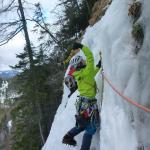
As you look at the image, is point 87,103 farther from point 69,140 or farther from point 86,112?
point 69,140

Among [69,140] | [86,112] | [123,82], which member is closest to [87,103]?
[86,112]

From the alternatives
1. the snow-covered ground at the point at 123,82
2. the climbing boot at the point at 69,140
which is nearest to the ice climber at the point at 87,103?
the snow-covered ground at the point at 123,82

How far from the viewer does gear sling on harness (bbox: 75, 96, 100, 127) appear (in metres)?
9.41

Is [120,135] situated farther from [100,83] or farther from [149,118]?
[100,83]

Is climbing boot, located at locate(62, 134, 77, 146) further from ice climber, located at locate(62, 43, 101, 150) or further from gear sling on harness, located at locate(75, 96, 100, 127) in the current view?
gear sling on harness, located at locate(75, 96, 100, 127)

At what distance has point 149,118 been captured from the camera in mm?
7027

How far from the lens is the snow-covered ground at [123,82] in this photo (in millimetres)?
7289

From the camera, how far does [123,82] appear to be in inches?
317

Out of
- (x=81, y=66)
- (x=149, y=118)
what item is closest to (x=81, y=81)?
(x=81, y=66)

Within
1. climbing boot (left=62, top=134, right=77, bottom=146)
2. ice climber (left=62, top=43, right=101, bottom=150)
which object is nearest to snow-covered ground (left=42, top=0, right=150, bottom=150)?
ice climber (left=62, top=43, right=101, bottom=150)

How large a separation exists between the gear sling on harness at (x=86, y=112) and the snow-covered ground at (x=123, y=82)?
313 mm

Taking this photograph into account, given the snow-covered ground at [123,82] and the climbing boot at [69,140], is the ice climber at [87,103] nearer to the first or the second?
the snow-covered ground at [123,82]

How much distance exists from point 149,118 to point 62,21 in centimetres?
2447

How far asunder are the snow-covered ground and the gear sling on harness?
0.31 metres
